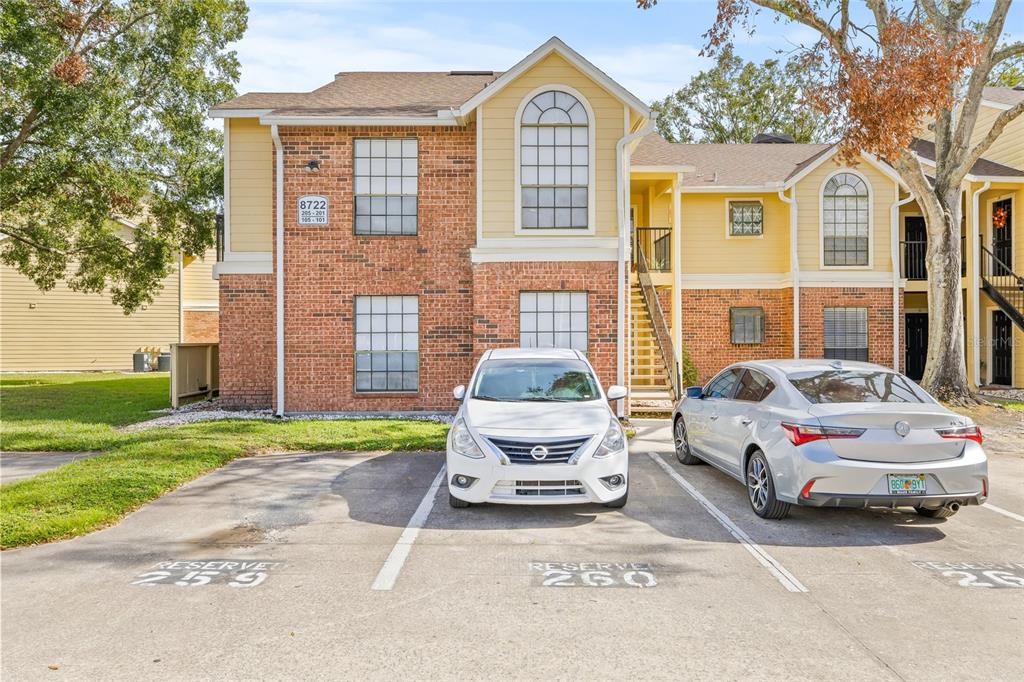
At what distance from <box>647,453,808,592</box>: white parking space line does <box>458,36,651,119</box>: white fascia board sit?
733 cm

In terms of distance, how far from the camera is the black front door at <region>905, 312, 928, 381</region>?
22578 mm

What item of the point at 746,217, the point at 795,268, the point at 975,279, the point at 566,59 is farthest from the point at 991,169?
the point at 566,59

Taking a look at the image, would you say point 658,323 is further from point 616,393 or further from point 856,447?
point 856,447

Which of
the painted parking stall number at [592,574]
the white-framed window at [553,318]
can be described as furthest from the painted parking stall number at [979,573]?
the white-framed window at [553,318]

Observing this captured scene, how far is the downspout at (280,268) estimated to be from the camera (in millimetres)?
14148

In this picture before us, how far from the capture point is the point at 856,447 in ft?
20.8

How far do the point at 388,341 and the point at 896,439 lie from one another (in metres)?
10.0

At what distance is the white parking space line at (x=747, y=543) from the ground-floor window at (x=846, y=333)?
1253cm

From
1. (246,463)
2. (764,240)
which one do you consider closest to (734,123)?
(764,240)

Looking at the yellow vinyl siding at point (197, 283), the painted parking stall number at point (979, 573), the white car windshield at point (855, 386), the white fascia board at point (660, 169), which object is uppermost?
the white fascia board at point (660, 169)

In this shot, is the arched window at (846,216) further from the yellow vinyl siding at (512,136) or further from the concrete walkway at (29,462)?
the concrete walkway at (29,462)

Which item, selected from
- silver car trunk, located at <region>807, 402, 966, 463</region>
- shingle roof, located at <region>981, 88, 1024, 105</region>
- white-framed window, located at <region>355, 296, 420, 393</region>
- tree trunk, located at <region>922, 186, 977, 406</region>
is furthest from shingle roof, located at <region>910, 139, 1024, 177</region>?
silver car trunk, located at <region>807, 402, 966, 463</region>

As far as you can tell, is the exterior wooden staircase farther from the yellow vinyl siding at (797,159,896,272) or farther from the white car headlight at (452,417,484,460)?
the white car headlight at (452,417,484,460)

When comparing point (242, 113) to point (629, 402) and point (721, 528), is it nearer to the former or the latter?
point (629, 402)
